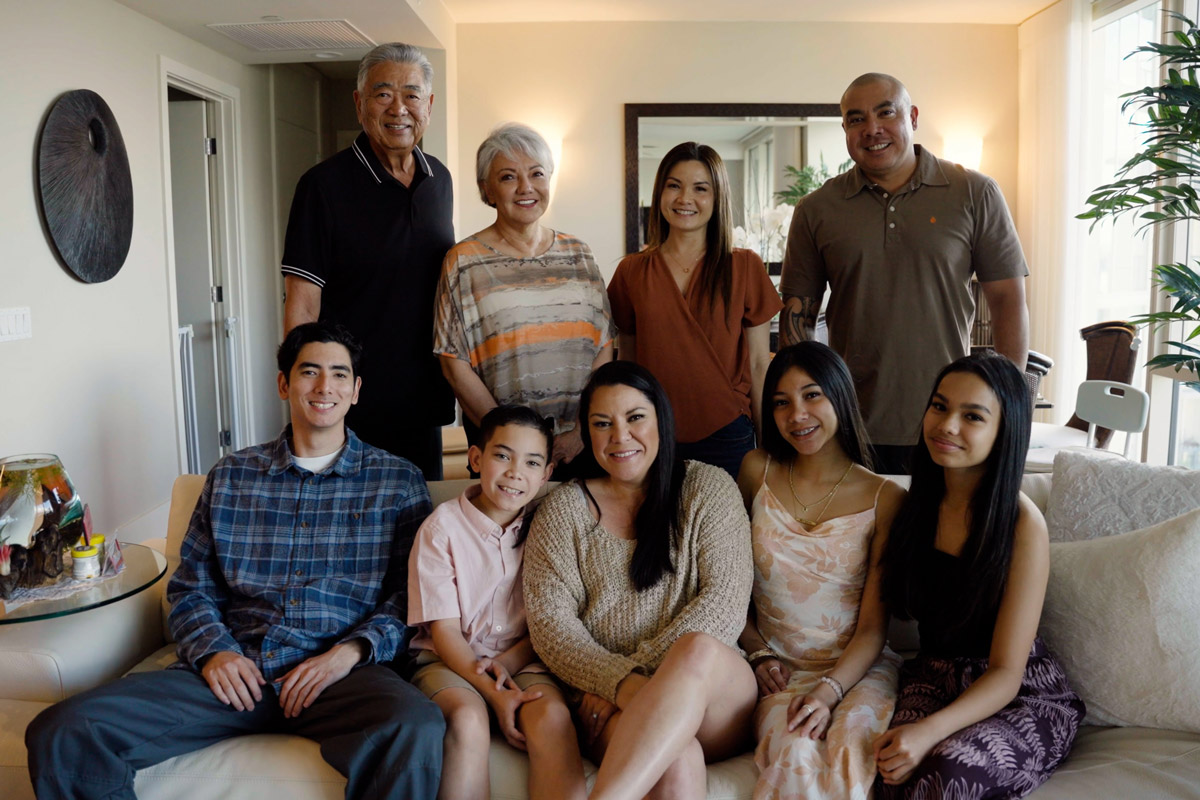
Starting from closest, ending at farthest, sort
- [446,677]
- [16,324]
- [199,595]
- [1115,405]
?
[446,677] < [199,595] < [1115,405] < [16,324]

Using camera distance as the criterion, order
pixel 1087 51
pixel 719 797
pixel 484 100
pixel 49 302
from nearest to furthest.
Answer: pixel 719 797 < pixel 49 302 < pixel 1087 51 < pixel 484 100

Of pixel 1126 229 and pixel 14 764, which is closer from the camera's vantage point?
pixel 14 764

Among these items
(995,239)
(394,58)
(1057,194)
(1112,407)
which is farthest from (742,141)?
(394,58)

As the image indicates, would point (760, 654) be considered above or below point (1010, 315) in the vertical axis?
below

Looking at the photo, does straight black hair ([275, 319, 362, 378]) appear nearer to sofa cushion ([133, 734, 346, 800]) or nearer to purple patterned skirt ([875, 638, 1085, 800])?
sofa cushion ([133, 734, 346, 800])

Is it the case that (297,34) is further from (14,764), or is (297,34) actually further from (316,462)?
(14,764)

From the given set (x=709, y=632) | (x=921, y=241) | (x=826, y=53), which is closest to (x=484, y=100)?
(x=826, y=53)

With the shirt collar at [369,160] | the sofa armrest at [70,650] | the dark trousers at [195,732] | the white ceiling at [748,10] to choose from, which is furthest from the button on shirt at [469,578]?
the white ceiling at [748,10]

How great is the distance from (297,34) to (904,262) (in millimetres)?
3551

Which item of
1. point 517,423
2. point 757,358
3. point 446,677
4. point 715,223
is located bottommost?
point 446,677

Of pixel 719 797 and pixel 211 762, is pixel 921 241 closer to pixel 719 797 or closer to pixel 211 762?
pixel 719 797

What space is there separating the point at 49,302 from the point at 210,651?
2.23 m

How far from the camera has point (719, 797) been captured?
161 centimetres

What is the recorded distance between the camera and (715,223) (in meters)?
2.31
